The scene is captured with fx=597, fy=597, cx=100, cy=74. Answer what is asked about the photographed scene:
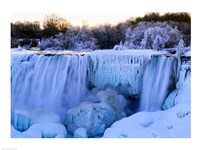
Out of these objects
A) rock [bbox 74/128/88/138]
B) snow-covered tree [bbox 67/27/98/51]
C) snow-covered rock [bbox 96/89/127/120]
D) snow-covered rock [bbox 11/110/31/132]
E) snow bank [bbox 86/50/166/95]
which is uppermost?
snow-covered tree [bbox 67/27/98/51]

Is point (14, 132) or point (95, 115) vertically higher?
point (95, 115)

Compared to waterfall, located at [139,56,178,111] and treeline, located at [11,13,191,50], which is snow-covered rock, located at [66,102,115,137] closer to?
waterfall, located at [139,56,178,111]

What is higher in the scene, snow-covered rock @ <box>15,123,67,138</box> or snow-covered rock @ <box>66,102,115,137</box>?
snow-covered rock @ <box>66,102,115,137</box>

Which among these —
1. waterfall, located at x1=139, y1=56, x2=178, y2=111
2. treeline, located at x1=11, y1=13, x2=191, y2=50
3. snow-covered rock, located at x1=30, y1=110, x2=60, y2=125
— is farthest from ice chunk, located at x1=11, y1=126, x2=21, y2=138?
waterfall, located at x1=139, y1=56, x2=178, y2=111

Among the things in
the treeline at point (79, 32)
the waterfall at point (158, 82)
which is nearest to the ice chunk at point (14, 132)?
the treeline at point (79, 32)

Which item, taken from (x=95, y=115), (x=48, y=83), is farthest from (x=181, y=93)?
(x=48, y=83)

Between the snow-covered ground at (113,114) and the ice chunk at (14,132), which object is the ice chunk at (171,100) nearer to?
the snow-covered ground at (113,114)

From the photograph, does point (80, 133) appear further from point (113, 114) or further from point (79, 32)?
point (79, 32)
